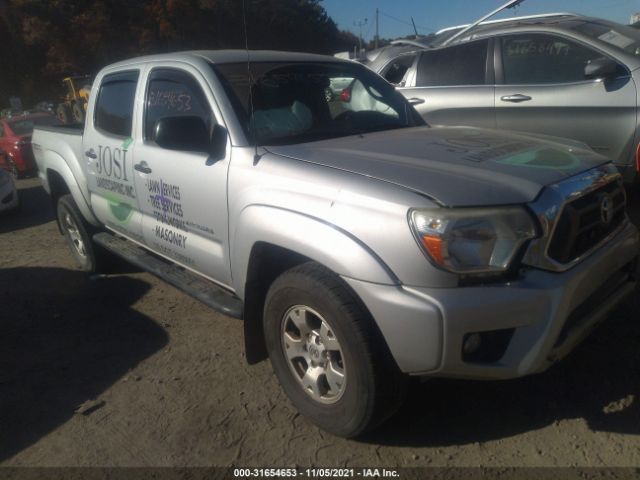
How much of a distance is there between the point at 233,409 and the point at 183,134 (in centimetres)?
156

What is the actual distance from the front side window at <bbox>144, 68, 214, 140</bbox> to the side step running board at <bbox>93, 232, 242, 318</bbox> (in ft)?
2.97

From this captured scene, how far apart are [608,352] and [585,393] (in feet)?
1.56

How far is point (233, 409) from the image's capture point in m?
3.02

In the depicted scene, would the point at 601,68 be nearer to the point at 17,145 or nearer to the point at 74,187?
the point at 74,187

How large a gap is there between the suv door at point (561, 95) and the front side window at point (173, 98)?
3.43m

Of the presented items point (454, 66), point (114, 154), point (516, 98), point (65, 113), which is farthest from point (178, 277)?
point (65, 113)

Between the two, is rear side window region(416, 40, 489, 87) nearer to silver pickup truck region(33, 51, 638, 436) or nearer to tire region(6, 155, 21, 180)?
silver pickup truck region(33, 51, 638, 436)

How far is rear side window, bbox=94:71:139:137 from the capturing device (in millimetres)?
4008

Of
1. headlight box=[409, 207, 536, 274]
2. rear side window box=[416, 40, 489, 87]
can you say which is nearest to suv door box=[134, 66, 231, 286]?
headlight box=[409, 207, 536, 274]

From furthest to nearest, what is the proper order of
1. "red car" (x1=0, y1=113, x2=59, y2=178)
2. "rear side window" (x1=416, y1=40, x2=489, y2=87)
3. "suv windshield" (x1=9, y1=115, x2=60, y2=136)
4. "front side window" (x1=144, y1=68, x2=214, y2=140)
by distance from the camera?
1. "suv windshield" (x1=9, y1=115, x2=60, y2=136)
2. "red car" (x1=0, y1=113, x2=59, y2=178)
3. "rear side window" (x1=416, y1=40, x2=489, y2=87)
4. "front side window" (x1=144, y1=68, x2=214, y2=140)

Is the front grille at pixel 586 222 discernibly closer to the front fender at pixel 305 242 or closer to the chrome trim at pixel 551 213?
the chrome trim at pixel 551 213

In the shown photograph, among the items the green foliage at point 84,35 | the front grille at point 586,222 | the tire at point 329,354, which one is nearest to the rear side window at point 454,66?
the front grille at point 586,222

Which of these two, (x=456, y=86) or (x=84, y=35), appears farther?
(x=84, y=35)

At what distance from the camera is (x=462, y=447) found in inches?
101
